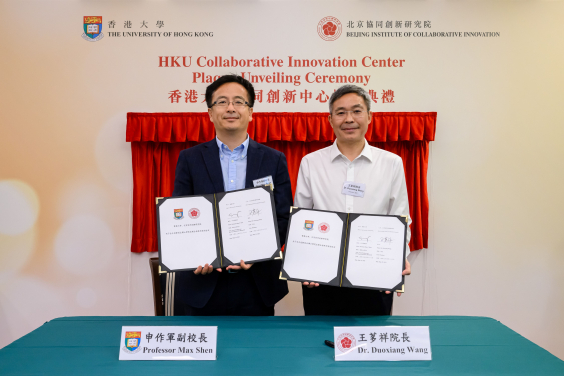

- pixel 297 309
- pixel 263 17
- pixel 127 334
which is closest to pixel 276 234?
pixel 127 334

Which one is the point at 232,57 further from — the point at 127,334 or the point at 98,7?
the point at 127,334

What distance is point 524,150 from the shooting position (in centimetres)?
324

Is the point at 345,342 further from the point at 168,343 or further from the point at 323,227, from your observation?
the point at 168,343

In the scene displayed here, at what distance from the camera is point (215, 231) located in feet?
4.65

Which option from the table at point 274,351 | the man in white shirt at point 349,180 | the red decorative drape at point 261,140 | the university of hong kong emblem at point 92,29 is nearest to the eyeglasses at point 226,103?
the man in white shirt at point 349,180

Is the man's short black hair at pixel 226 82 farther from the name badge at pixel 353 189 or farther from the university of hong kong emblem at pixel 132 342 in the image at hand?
the university of hong kong emblem at pixel 132 342

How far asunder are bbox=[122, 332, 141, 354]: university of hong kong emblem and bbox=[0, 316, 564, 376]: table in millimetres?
40

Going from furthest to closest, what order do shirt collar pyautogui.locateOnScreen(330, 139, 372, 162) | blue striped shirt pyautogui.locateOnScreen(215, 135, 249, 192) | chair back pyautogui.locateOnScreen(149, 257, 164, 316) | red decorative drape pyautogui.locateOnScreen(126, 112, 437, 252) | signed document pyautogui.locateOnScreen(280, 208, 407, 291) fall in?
red decorative drape pyautogui.locateOnScreen(126, 112, 437, 252)
chair back pyautogui.locateOnScreen(149, 257, 164, 316)
shirt collar pyautogui.locateOnScreen(330, 139, 372, 162)
blue striped shirt pyautogui.locateOnScreen(215, 135, 249, 192)
signed document pyautogui.locateOnScreen(280, 208, 407, 291)

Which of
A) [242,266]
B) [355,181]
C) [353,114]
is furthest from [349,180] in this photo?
[242,266]

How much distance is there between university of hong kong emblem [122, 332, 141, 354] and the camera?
1.08 metres

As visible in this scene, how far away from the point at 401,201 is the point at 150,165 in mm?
2343

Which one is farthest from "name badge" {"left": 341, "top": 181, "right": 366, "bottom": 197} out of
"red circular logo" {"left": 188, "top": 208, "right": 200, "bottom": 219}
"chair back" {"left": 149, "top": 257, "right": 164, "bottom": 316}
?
"chair back" {"left": 149, "top": 257, "right": 164, "bottom": 316}

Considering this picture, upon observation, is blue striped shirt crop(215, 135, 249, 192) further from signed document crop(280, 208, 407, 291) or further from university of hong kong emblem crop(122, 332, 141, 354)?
university of hong kong emblem crop(122, 332, 141, 354)

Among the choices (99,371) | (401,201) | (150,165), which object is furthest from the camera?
(150,165)
